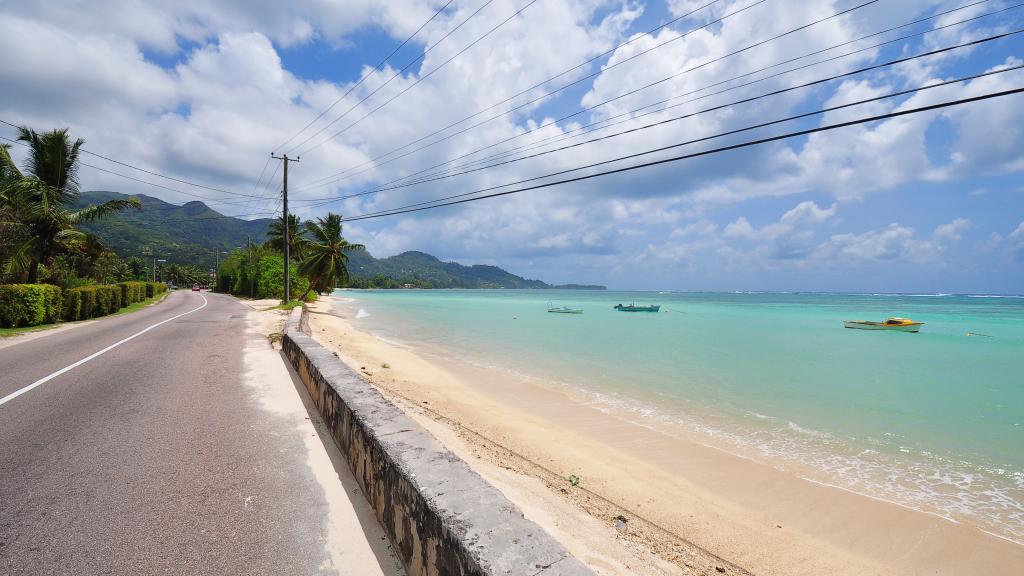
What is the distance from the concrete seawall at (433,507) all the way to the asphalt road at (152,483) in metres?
0.43

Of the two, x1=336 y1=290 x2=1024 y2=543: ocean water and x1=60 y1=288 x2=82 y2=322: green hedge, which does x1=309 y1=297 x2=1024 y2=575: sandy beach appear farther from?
x1=60 y1=288 x2=82 y2=322: green hedge

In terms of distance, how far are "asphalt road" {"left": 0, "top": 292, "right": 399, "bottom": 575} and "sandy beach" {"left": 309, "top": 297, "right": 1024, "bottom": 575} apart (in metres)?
2.06

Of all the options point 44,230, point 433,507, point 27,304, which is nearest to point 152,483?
point 433,507

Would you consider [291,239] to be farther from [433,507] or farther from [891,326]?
[891,326]

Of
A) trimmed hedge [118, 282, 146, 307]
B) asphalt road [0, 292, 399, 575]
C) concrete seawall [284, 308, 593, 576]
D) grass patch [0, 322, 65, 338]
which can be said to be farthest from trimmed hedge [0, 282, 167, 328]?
concrete seawall [284, 308, 593, 576]

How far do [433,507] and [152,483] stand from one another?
113 inches

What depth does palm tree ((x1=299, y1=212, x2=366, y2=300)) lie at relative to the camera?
1348 inches

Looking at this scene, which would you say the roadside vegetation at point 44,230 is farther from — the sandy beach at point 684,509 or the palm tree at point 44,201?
the sandy beach at point 684,509

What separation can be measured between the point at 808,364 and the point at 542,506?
60.9 ft

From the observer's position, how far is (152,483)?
3488mm

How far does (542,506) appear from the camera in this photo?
4184 millimetres

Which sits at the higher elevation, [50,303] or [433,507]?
[50,303]

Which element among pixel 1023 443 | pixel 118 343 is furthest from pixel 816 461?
pixel 118 343

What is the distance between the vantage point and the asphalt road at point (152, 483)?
259 cm
